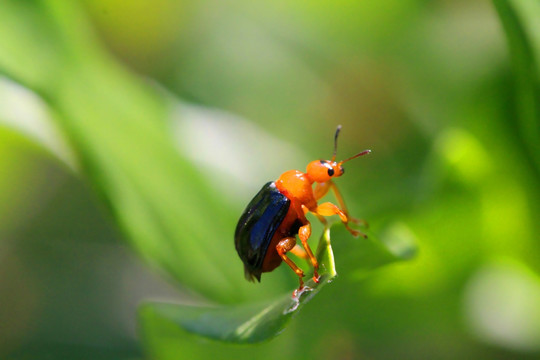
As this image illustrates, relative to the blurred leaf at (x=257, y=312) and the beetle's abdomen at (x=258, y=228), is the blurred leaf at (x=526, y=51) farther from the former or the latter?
the beetle's abdomen at (x=258, y=228)

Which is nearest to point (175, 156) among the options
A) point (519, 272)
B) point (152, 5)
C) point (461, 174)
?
point (461, 174)

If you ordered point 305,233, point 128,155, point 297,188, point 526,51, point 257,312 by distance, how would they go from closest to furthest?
point 257,312 → point 526,51 → point 305,233 → point 297,188 → point 128,155

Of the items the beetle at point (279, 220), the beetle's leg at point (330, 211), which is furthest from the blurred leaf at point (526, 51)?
the beetle's leg at point (330, 211)

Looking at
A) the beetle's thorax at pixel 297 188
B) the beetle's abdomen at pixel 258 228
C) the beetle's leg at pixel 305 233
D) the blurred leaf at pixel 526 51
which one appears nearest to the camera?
the beetle's leg at pixel 305 233

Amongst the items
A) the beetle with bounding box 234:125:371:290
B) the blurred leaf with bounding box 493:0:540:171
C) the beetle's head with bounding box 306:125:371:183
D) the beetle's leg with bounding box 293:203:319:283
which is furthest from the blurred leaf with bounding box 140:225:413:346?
the blurred leaf with bounding box 493:0:540:171

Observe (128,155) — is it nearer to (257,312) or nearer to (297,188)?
(297,188)

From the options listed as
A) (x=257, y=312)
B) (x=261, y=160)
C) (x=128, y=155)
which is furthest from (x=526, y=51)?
(x=128, y=155)
